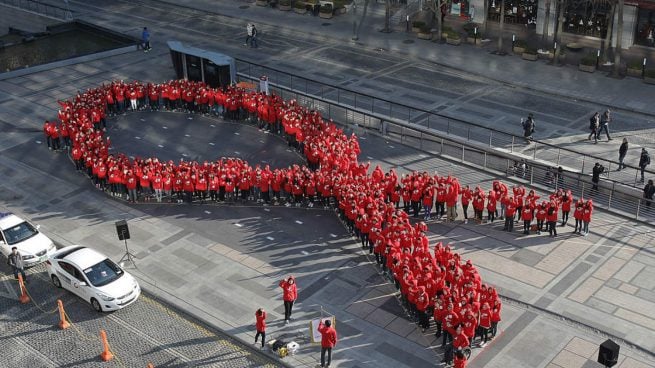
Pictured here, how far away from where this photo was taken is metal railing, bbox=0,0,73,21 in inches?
2488

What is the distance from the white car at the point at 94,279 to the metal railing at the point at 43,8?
130 ft

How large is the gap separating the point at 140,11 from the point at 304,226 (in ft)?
129

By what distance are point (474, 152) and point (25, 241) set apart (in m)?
18.7

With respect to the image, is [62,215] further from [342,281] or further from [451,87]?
[451,87]

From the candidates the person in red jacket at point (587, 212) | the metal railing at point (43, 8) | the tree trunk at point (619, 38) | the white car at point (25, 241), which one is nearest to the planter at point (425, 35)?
the tree trunk at point (619, 38)

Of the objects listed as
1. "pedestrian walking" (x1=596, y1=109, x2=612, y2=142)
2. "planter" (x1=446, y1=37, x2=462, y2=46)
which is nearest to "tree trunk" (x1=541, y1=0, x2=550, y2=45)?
"planter" (x1=446, y1=37, x2=462, y2=46)

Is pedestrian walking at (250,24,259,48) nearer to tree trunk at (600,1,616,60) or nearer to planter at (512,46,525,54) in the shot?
planter at (512,46,525,54)

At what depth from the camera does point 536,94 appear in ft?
148

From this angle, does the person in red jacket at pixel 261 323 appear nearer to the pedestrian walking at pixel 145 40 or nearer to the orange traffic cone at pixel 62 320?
the orange traffic cone at pixel 62 320

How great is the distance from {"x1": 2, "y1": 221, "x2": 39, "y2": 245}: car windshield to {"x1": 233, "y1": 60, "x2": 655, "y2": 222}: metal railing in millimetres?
16163

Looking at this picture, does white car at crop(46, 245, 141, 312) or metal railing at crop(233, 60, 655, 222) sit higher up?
metal railing at crop(233, 60, 655, 222)

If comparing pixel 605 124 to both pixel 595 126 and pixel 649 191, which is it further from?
pixel 649 191

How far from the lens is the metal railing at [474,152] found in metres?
32.4

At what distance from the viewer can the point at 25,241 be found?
28.9m
